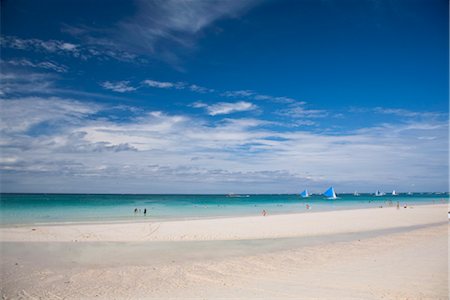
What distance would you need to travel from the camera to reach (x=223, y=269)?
37.5 feet

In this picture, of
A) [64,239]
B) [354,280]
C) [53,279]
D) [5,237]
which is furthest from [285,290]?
[5,237]

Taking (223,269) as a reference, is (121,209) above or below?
below

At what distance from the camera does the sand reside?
877 centimetres

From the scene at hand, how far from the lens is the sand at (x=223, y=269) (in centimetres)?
877

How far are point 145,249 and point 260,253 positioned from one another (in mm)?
6022

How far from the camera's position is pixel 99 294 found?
870 centimetres

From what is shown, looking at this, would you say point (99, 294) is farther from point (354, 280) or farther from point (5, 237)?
point (5, 237)

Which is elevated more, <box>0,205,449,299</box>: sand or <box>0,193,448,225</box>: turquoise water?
<box>0,205,449,299</box>: sand

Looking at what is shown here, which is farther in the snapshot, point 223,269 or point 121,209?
point 121,209

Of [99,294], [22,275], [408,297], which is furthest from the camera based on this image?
[22,275]

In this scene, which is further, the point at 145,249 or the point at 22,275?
the point at 145,249

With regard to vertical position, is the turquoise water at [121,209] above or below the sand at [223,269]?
below

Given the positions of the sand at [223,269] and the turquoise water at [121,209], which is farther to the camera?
the turquoise water at [121,209]

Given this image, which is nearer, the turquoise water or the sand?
the sand
